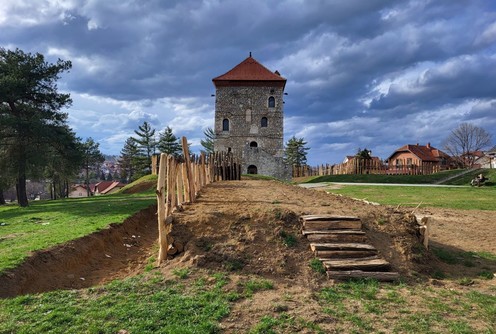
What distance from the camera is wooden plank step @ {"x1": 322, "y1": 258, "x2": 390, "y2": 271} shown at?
6336 millimetres

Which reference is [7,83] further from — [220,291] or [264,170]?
[264,170]

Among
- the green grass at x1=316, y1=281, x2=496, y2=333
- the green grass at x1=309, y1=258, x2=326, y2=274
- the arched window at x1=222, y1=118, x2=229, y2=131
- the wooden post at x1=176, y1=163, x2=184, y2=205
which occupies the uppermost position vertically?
the arched window at x1=222, y1=118, x2=229, y2=131

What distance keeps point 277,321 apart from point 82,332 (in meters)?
2.31

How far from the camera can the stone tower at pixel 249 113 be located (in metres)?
43.2

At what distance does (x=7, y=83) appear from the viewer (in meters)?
21.3

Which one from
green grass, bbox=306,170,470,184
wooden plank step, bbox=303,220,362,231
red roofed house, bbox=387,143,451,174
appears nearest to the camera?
wooden plank step, bbox=303,220,362,231

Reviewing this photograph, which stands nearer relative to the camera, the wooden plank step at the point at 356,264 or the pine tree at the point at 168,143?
the wooden plank step at the point at 356,264

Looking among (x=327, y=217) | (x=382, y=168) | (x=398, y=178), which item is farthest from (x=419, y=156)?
(x=327, y=217)

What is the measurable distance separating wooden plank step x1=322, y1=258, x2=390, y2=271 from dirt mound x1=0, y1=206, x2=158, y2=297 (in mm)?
3764

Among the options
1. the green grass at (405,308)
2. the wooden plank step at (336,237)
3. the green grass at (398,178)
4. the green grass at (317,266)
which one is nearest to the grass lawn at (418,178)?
the green grass at (398,178)

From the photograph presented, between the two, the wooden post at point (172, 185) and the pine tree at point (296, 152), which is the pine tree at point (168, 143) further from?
the wooden post at point (172, 185)

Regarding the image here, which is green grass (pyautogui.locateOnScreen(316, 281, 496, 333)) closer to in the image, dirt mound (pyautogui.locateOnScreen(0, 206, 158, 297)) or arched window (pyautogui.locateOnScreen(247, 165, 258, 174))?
dirt mound (pyautogui.locateOnScreen(0, 206, 158, 297))

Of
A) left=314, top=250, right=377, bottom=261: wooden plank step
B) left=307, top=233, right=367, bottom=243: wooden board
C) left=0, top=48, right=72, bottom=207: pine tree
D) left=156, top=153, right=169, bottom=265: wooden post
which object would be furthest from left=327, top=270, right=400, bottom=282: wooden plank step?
left=0, top=48, right=72, bottom=207: pine tree

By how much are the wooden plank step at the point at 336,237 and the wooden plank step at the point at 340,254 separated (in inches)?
16.6
